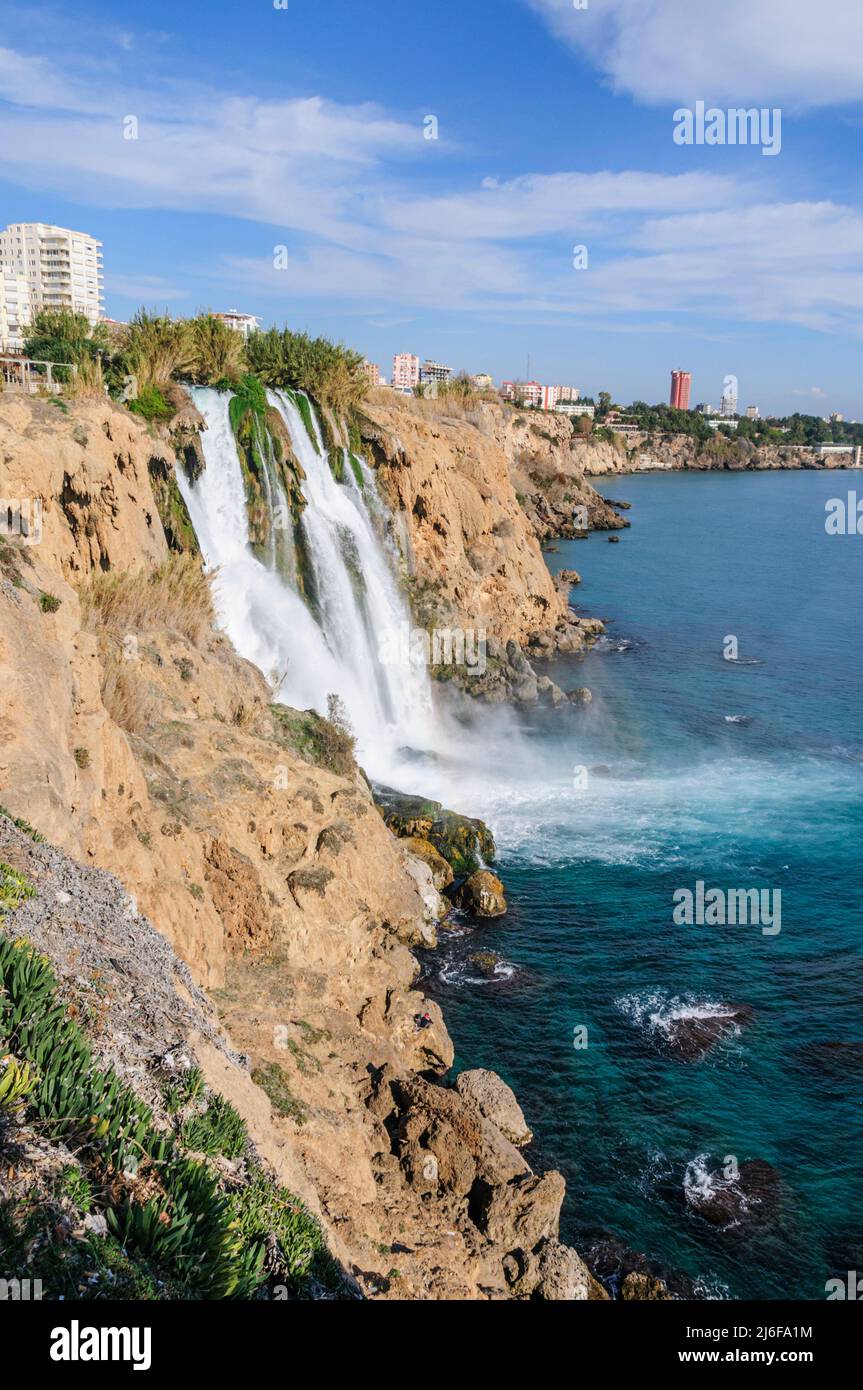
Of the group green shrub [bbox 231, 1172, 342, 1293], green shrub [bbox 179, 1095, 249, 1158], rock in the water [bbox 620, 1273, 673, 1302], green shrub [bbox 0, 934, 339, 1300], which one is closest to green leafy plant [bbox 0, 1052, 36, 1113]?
green shrub [bbox 0, 934, 339, 1300]

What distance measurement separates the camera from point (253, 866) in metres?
14.7

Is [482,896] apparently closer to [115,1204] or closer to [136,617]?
[136,617]

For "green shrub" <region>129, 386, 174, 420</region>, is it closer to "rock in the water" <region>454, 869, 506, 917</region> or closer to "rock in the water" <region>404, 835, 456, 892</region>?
"rock in the water" <region>404, 835, 456, 892</region>

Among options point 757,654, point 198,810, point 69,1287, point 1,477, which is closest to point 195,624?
point 1,477

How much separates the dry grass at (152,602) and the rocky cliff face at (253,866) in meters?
0.06

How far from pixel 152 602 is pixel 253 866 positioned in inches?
251

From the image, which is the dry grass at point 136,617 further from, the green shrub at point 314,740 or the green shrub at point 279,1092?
the green shrub at point 279,1092

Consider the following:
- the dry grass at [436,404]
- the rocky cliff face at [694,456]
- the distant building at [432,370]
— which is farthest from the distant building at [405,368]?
the dry grass at [436,404]

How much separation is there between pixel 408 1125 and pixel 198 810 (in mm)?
5620

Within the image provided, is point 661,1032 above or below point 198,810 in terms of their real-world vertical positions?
below

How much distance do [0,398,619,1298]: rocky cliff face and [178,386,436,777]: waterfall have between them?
3.76 meters

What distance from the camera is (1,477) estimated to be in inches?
648
